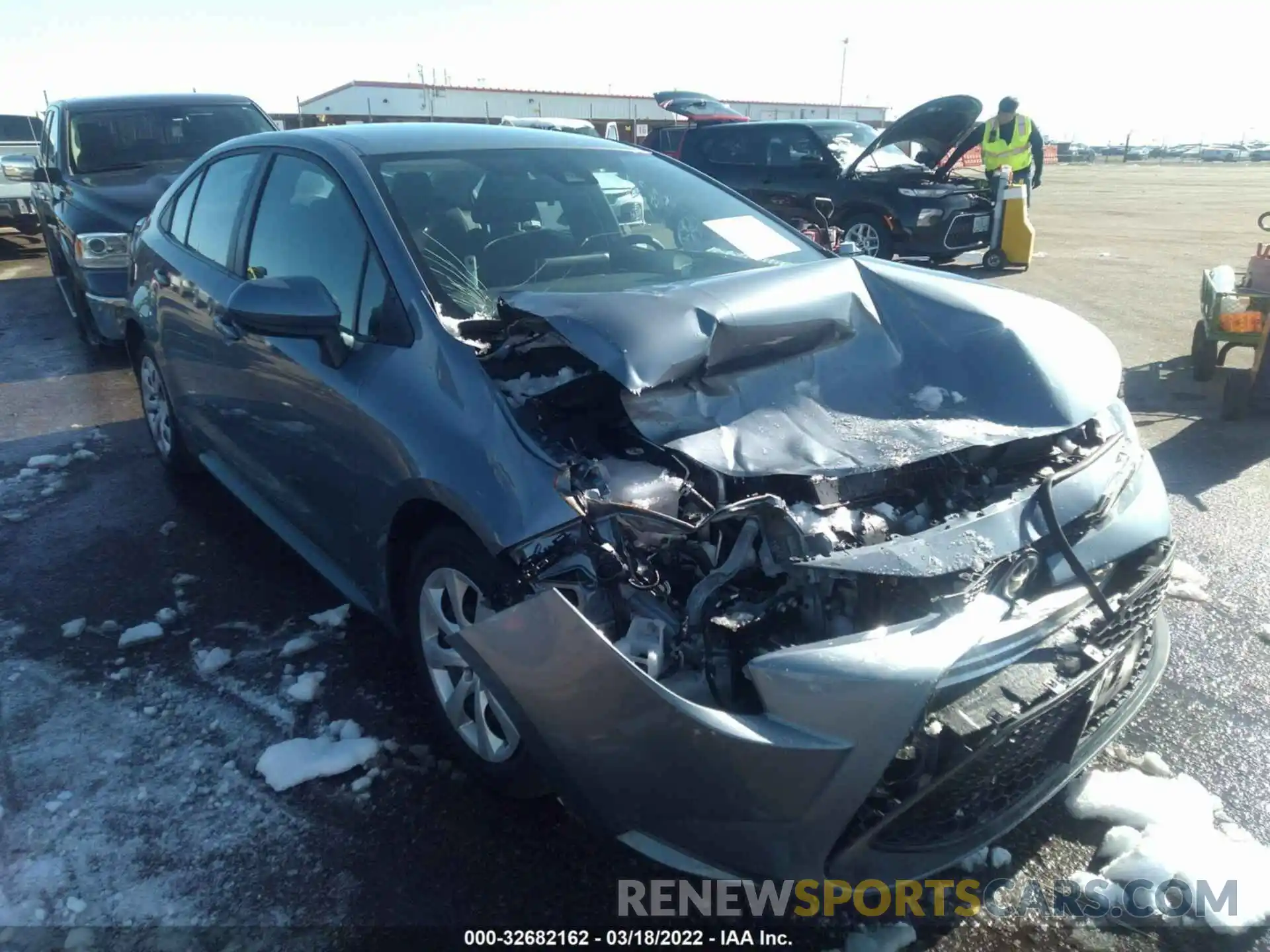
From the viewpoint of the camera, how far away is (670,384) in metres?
2.42

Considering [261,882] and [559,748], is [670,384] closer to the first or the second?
[559,748]

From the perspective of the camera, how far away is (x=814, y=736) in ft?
5.85

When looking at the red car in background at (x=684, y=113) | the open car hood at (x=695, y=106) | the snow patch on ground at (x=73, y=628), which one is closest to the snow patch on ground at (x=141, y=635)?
the snow patch on ground at (x=73, y=628)

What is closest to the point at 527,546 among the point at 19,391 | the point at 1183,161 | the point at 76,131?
Answer: the point at 19,391

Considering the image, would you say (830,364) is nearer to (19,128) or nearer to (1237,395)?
(1237,395)

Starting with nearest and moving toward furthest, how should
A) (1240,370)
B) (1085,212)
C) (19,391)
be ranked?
(1240,370)
(19,391)
(1085,212)

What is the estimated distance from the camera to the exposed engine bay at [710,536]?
1966 mm

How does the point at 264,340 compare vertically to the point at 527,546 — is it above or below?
above

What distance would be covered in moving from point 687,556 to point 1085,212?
20092 mm

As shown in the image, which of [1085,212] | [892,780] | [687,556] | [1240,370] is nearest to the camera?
[892,780]

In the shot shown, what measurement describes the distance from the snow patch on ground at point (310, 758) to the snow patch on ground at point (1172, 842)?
2.00 metres

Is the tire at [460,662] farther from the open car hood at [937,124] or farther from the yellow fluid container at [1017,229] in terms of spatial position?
the yellow fluid container at [1017,229]

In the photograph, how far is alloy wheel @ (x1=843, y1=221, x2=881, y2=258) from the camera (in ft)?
36.4

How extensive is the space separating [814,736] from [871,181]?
34.1ft
